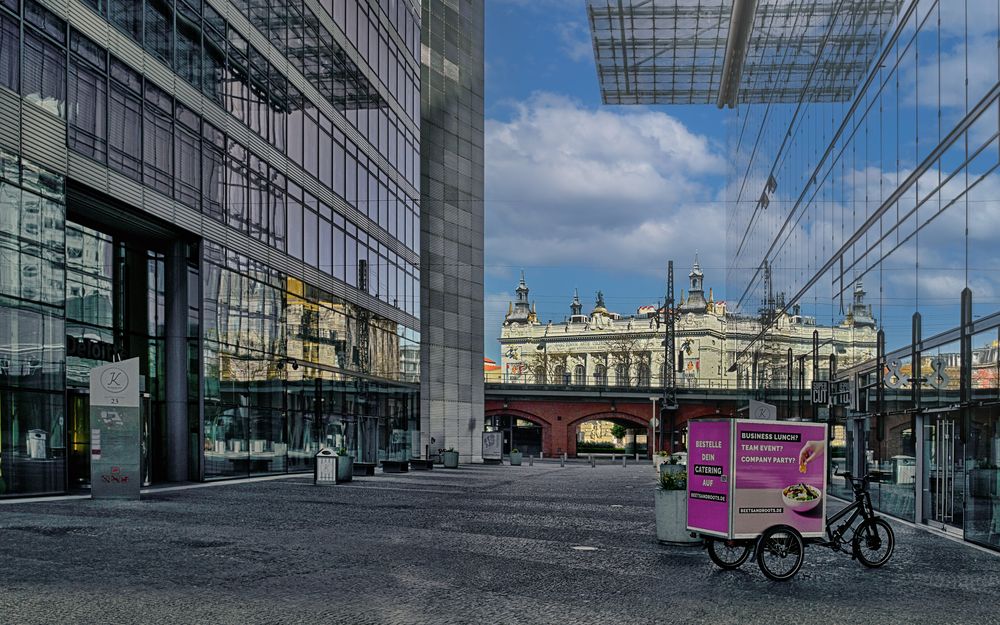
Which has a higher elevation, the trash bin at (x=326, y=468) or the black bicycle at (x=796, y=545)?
the black bicycle at (x=796, y=545)

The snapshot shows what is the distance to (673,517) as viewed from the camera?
1670cm

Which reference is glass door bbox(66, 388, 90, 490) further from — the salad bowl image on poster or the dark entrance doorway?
the dark entrance doorway

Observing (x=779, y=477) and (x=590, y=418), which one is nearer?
(x=779, y=477)

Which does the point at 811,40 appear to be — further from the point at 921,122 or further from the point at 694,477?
the point at 694,477

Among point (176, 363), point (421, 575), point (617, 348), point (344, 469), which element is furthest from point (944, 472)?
point (617, 348)

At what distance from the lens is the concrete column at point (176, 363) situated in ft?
105

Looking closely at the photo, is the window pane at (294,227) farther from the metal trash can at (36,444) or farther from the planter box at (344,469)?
the metal trash can at (36,444)

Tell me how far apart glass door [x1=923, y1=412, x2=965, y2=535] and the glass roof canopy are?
926cm

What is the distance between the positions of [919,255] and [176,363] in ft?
68.7

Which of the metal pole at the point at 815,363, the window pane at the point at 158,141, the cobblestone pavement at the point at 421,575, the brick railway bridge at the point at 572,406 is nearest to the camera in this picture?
the cobblestone pavement at the point at 421,575

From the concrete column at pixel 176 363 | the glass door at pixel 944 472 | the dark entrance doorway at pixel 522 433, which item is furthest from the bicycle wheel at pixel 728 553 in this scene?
the dark entrance doorway at pixel 522 433

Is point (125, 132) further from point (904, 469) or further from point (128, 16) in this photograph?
point (904, 469)

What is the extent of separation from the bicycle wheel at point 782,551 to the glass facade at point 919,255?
5.26 m

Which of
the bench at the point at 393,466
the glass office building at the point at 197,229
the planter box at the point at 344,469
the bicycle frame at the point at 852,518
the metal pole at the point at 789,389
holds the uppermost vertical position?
the glass office building at the point at 197,229
